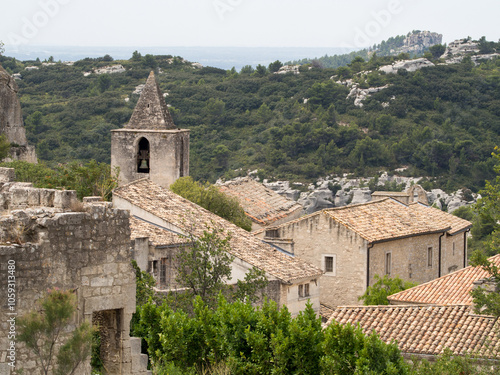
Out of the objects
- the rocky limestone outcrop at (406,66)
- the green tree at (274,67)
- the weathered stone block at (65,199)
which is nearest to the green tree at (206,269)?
the weathered stone block at (65,199)

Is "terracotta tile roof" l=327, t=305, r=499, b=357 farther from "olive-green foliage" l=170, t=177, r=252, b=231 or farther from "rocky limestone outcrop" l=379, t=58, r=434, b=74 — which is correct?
"rocky limestone outcrop" l=379, t=58, r=434, b=74

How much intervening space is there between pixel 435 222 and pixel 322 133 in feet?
153

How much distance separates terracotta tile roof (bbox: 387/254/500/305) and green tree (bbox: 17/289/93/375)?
43.9 feet

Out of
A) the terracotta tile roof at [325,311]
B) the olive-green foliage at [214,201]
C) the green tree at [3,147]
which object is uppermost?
the green tree at [3,147]

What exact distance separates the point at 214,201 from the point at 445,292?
997 cm

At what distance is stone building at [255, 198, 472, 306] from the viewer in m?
27.1

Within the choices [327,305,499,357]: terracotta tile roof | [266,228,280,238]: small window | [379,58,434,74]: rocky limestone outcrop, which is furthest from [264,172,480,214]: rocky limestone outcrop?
[327,305,499,357]: terracotta tile roof

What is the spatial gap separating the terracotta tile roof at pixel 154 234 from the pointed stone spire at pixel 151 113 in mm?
12089

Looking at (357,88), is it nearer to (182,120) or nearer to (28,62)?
(182,120)

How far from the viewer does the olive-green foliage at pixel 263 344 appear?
11992 mm

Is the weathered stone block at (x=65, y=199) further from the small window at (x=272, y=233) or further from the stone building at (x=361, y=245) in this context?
the small window at (x=272, y=233)

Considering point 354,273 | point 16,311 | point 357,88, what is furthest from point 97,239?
point 357,88

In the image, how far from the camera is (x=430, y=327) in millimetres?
17984

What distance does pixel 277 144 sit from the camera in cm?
7769
